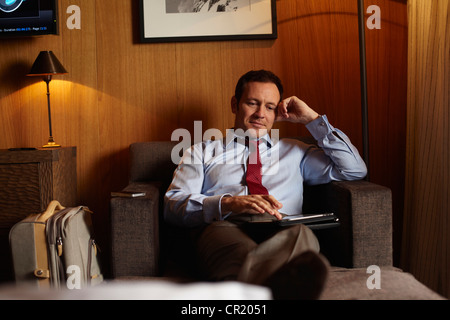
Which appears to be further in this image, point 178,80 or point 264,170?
point 178,80

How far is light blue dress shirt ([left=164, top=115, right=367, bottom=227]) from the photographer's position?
5.63ft

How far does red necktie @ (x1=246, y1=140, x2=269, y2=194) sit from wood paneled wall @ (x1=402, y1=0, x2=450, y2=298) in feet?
2.58

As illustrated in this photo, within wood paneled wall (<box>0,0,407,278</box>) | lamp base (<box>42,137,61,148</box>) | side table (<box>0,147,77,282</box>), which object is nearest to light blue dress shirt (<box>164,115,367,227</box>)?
wood paneled wall (<box>0,0,407,278</box>)

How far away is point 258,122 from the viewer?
Answer: 1915 millimetres

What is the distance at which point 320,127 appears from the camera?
180cm

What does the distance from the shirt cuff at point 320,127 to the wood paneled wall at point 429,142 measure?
1.78ft

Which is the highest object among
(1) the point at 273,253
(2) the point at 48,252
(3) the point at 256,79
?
(3) the point at 256,79

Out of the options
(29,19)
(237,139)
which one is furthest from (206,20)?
(29,19)

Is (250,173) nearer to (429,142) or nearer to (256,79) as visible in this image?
(256,79)

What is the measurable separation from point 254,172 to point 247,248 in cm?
60

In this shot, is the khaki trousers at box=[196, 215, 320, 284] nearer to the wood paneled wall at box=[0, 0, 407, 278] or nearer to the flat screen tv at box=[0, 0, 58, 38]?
the wood paneled wall at box=[0, 0, 407, 278]
